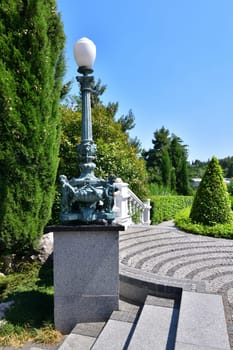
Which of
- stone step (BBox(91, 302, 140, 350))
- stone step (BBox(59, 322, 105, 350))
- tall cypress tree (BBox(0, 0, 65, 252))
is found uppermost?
tall cypress tree (BBox(0, 0, 65, 252))

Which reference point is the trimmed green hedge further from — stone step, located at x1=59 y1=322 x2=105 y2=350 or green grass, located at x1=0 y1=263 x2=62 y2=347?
stone step, located at x1=59 y1=322 x2=105 y2=350

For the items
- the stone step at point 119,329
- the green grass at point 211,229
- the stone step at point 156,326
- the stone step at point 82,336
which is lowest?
the stone step at point 82,336

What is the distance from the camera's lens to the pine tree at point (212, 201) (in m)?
6.54

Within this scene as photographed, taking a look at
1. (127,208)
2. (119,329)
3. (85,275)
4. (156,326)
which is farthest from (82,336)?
(127,208)

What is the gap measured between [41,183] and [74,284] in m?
2.23

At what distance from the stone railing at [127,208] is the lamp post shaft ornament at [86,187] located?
326 cm

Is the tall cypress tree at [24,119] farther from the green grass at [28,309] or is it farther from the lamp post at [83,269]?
the lamp post at [83,269]

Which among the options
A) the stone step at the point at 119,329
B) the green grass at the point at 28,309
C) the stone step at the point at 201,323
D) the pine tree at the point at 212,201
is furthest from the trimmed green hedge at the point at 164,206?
the stone step at the point at 201,323

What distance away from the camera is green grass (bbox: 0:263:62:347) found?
97.9 inches

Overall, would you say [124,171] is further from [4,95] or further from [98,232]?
[98,232]

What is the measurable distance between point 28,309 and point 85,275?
2.83 ft

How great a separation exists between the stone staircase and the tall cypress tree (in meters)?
2.18

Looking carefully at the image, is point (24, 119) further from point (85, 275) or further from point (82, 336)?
point (82, 336)

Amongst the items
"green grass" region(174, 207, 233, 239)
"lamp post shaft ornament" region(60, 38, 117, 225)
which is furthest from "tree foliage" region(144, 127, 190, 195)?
"lamp post shaft ornament" region(60, 38, 117, 225)
